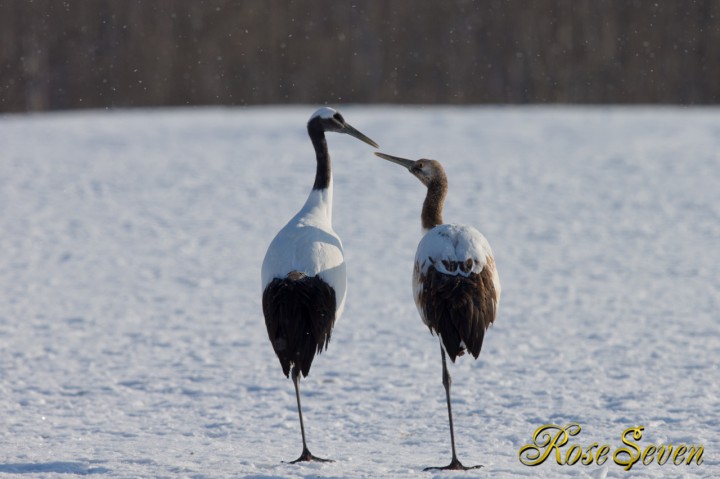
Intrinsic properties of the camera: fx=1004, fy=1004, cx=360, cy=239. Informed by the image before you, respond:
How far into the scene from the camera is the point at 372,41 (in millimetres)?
40312

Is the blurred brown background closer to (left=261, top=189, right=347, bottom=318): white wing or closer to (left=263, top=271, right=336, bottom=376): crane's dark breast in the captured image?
(left=261, top=189, right=347, bottom=318): white wing

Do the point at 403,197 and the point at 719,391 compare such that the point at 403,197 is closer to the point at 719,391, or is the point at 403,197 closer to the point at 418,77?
the point at 719,391

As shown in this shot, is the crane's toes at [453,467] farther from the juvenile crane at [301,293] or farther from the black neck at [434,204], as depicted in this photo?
the black neck at [434,204]

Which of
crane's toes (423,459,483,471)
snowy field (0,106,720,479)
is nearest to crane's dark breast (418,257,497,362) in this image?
crane's toes (423,459,483,471)

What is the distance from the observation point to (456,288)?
545 cm

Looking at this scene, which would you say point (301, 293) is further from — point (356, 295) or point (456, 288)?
point (356, 295)

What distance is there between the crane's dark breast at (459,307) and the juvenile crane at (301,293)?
0.59m

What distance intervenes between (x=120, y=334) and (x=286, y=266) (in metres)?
3.79

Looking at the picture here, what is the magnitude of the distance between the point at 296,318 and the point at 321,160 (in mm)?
1395

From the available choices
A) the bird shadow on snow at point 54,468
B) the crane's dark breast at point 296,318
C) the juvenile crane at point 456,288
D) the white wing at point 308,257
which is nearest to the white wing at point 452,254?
the juvenile crane at point 456,288

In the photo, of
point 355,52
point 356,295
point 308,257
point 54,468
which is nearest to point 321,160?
point 308,257

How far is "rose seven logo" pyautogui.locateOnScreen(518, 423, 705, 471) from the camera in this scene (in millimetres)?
5516

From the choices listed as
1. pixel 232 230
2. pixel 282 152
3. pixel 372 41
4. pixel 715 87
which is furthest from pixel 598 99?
pixel 232 230

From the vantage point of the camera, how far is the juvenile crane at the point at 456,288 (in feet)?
17.7
